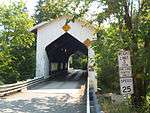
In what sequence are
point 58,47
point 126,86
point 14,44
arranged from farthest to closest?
point 14,44, point 58,47, point 126,86

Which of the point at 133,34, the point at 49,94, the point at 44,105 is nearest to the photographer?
the point at 133,34

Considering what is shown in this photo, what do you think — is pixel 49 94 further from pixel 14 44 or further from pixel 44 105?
pixel 14 44

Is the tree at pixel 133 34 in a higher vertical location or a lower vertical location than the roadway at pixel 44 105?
higher

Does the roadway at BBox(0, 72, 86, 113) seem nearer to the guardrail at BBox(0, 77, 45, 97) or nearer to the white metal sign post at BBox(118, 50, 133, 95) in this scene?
the guardrail at BBox(0, 77, 45, 97)

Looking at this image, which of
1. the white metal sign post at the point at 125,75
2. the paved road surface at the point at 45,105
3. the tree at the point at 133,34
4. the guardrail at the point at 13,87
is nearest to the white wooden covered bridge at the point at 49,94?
the paved road surface at the point at 45,105

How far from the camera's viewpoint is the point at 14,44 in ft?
152

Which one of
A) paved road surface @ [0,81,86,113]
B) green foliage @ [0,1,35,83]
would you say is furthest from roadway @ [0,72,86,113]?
green foliage @ [0,1,35,83]

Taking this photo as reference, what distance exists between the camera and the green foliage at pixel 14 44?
44.5m

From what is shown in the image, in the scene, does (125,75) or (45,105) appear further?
(45,105)

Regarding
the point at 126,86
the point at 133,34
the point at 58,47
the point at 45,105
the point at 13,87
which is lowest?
the point at 45,105

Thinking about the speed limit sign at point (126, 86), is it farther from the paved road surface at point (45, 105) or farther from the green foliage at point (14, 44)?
the green foliage at point (14, 44)

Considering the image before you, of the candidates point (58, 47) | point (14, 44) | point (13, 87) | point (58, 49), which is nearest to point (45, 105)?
point (13, 87)

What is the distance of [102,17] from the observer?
16.1 m

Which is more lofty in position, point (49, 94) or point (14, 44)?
point (14, 44)
